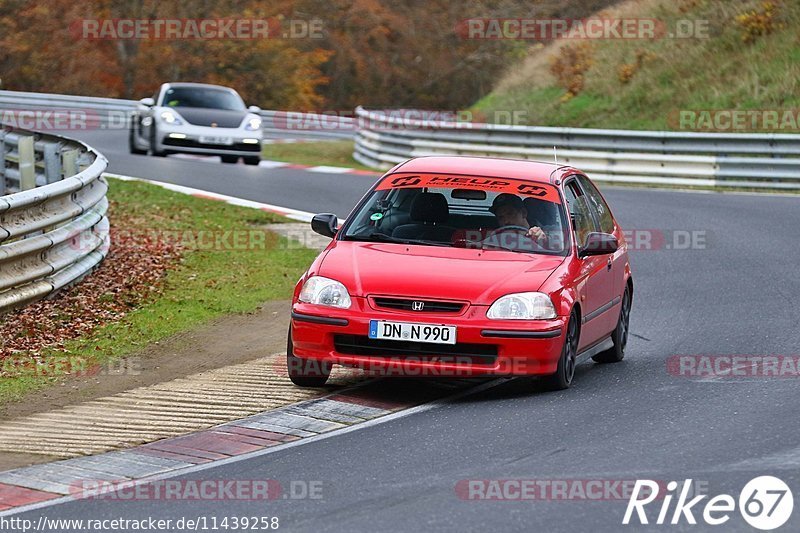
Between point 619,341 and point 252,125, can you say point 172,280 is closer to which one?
point 619,341

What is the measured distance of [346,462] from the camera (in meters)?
7.31

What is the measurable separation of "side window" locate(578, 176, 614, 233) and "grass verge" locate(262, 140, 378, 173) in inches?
740

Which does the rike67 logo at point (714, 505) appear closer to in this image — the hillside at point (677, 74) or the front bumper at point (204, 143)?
the front bumper at point (204, 143)

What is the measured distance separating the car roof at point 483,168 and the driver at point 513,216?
12.1 inches

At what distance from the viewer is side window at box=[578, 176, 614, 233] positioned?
1084cm

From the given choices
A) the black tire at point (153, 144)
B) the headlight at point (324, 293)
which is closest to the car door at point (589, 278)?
the headlight at point (324, 293)

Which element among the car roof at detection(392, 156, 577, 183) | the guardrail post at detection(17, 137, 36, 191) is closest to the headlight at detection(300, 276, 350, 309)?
the car roof at detection(392, 156, 577, 183)

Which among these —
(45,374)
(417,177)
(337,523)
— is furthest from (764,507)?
(45,374)

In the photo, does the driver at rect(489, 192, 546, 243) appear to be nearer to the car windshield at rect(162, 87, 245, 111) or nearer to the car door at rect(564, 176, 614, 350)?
the car door at rect(564, 176, 614, 350)

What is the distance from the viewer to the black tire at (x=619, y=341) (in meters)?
10.8

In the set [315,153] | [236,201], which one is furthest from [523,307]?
[315,153]

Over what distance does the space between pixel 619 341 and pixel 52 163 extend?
865 cm

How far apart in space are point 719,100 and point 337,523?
26.0 meters

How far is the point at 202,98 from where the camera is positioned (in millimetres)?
28359
